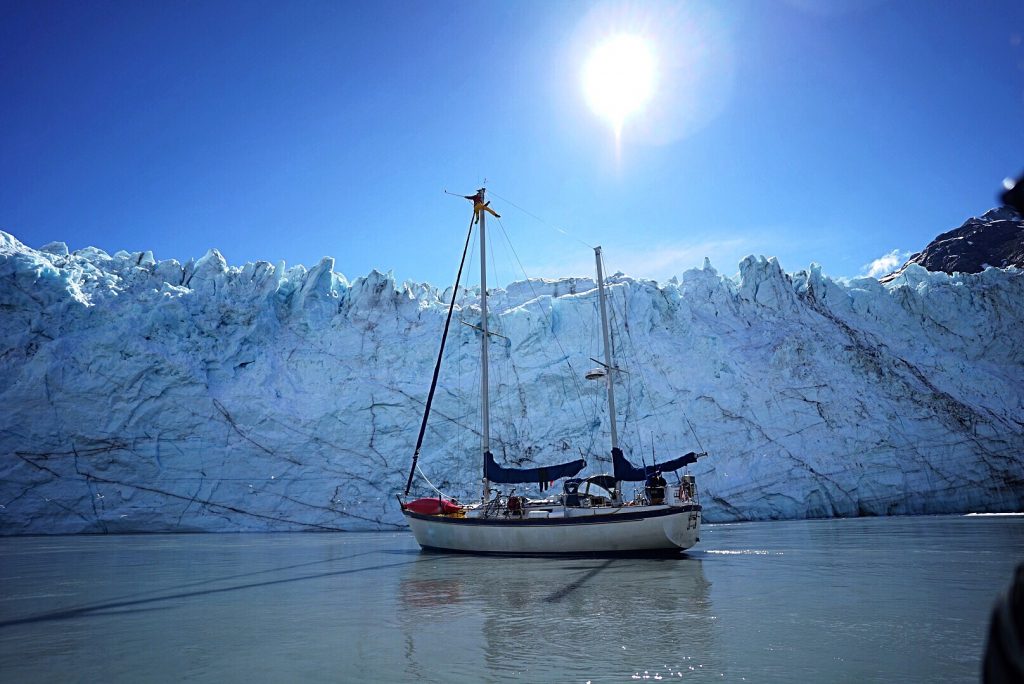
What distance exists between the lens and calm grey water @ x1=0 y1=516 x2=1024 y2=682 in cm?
651

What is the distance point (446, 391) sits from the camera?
1516 inches

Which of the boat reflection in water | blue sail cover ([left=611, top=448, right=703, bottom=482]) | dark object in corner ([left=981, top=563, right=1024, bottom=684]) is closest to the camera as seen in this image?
dark object in corner ([left=981, top=563, right=1024, bottom=684])

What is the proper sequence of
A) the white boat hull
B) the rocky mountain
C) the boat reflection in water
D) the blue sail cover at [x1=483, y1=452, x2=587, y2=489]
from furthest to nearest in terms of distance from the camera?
1. the rocky mountain
2. the blue sail cover at [x1=483, y1=452, x2=587, y2=489]
3. the white boat hull
4. the boat reflection in water

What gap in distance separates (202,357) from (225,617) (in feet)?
103

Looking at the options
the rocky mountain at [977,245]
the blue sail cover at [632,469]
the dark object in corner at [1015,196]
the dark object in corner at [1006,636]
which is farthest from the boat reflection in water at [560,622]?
the rocky mountain at [977,245]

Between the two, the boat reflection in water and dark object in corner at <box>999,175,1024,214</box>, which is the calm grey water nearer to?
the boat reflection in water

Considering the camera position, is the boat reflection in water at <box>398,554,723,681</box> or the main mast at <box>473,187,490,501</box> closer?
the boat reflection in water at <box>398,554,723,681</box>

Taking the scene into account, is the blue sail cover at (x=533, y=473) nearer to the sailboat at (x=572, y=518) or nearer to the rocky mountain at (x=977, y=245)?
the sailboat at (x=572, y=518)

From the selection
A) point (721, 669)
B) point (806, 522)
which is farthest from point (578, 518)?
point (806, 522)

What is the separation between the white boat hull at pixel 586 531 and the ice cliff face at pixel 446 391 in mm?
13891

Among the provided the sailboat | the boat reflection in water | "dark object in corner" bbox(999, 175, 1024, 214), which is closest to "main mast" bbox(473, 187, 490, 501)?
the sailboat

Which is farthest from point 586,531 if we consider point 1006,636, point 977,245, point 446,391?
point 977,245

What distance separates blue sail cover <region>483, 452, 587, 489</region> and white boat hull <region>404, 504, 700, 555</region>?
4.01 feet

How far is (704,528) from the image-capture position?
30.0 meters
